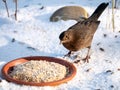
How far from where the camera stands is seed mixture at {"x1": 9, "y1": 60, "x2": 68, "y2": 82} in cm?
480

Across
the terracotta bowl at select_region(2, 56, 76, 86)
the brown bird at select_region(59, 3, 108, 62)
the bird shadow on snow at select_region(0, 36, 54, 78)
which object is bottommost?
the bird shadow on snow at select_region(0, 36, 54, 78)

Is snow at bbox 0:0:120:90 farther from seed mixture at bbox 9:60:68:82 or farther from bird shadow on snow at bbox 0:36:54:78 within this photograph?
seed mixture at bbox 9:60:68:82

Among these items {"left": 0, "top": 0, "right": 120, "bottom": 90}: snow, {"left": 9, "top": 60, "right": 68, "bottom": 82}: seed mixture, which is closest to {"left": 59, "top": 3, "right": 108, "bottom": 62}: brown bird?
{"left": 0, "top": 0, "right": 120, "bottom": 90}: snow

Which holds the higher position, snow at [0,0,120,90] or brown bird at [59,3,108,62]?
brown bird at [59,3,108,62]

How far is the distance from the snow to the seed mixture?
0.52 feet

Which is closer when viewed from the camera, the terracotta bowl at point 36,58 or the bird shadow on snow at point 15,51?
the terracotta bowl at point 36,58

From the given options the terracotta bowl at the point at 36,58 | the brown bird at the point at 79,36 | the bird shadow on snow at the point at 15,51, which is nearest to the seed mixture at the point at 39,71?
the terracotta bowl at the point at 36,58

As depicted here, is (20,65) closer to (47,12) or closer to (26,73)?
(26,73)

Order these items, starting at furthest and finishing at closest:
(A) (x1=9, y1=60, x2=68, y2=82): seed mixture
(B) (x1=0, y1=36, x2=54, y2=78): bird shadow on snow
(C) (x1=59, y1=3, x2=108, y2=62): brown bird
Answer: (B) (x1=0, y1=36, x2=54, y2=78): bird shadow on snow → (C) (x1=59, y1=3, x2=108, y2=62): brown bird → (A) (x1=9, y1=60, x2=68, y2=82): seed mixture

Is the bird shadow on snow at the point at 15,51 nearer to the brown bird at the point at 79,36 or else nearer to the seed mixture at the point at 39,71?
the brown bird at the point at 79,36

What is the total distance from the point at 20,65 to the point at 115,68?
4.15ft

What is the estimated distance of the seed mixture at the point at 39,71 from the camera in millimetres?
4805

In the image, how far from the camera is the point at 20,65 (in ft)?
16.8

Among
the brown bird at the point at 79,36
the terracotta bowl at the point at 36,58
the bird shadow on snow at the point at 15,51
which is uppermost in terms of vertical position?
the brown bird at the point at 79,36
